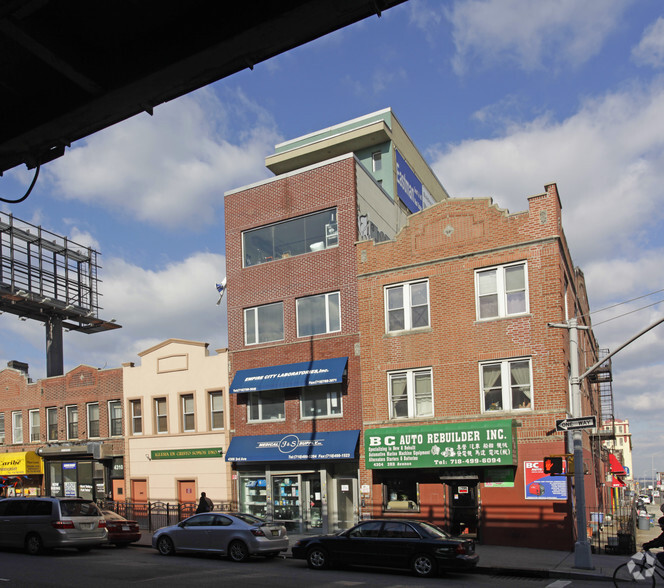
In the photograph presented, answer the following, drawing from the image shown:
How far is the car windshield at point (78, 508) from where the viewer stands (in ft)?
70.1

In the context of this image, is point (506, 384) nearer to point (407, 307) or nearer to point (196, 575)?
point (407, 307)

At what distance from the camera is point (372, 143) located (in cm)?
3988

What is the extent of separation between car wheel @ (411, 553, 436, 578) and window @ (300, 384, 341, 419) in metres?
10.0

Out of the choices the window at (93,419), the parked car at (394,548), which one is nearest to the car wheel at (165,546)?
the parked car at (394,548)

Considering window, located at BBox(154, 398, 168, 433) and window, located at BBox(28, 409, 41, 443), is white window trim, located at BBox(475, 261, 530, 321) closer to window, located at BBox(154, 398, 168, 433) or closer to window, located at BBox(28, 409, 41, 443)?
window, located at BBox(154, 398, 168, 433)

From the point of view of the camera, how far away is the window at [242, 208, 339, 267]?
28812mm

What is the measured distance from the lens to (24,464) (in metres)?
36.3

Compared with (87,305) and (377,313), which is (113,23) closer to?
(377,313)

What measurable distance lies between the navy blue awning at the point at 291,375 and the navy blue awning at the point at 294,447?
1934mm

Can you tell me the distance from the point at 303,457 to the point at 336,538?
8.23 m

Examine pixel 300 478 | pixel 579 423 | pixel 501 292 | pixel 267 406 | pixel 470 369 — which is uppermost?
pixel 501 292

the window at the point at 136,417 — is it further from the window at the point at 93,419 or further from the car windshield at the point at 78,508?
the car windshield at the point at 78,508

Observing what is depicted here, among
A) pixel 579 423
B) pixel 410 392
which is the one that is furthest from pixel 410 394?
pixel 579 423

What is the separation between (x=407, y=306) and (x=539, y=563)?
10226 millimetres
